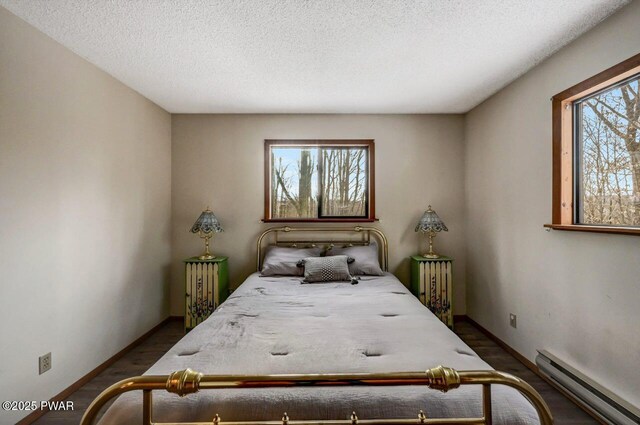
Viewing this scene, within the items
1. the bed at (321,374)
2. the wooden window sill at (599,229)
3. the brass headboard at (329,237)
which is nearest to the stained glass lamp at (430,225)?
the brass headboard at (329,237)

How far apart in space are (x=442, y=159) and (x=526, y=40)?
171 centimetres

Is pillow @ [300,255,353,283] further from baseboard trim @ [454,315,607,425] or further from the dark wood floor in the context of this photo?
baseboard trim @ [454,315,607,425]

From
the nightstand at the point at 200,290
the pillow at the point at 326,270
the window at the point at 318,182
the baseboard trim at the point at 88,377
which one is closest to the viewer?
the baseboard trim at the point at 88,377

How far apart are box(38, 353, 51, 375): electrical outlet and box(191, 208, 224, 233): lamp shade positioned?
1564 millimetres

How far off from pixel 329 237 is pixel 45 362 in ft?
8.77

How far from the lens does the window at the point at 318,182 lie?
378cm

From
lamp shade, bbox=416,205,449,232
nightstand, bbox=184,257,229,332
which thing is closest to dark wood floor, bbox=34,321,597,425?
nightstand, bbox=184,257,229,332

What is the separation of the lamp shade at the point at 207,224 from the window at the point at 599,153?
3.13 m

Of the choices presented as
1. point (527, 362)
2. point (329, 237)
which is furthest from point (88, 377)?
point (527, 362)

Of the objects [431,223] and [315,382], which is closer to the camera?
[315,382]

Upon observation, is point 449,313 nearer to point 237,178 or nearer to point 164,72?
point 237,178

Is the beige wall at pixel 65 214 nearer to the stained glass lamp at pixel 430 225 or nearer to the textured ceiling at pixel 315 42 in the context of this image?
the textured ceiling at pixel 315 42

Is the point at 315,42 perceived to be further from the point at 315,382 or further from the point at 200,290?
the point at 200,290

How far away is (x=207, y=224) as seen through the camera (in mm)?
3355
